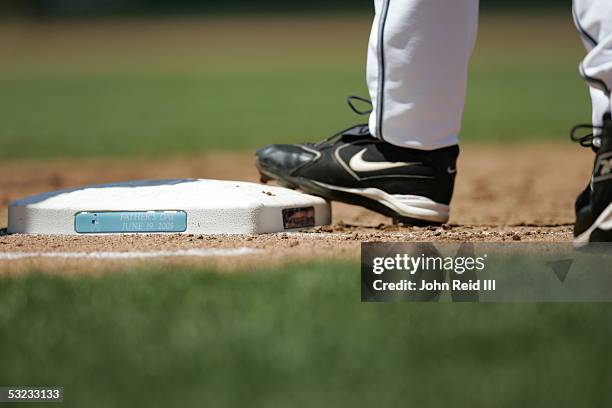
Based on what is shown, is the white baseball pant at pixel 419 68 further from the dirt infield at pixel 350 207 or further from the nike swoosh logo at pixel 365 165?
the dirt infield at pixel 350 207

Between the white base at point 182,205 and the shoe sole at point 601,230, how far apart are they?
91cm

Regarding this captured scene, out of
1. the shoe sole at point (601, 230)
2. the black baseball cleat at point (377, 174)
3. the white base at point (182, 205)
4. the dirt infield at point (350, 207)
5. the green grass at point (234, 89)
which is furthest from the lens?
the green grass at point (234, 89)

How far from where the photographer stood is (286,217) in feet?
9.37

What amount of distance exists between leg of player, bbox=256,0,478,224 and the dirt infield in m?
0.12

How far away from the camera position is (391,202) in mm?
2953

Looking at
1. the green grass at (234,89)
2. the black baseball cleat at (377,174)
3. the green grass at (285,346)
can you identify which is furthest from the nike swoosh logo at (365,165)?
the green grass at (234,89)

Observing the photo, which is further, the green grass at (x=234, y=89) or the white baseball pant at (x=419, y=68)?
the green grass at (x=234, y=89)

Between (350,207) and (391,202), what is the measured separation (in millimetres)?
1318

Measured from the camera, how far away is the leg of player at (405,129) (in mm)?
2764

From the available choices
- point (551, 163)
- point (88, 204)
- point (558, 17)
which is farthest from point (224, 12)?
point (88, 204)

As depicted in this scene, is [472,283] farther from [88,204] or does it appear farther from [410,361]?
[88,204]

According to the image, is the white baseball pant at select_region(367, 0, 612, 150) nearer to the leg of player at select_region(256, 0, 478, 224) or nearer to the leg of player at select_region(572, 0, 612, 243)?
the leg of player at select_region(256, 0, 478, 224)

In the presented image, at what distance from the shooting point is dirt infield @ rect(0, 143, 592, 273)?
2510 millimetres

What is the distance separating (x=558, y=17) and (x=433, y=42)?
23.7 meters
